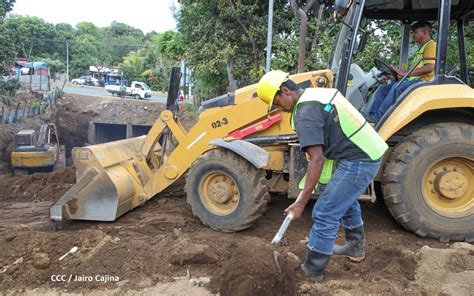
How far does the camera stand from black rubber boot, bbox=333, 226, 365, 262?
4.16 meters

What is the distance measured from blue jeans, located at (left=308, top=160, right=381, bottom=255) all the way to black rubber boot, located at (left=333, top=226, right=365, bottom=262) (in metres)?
0.58

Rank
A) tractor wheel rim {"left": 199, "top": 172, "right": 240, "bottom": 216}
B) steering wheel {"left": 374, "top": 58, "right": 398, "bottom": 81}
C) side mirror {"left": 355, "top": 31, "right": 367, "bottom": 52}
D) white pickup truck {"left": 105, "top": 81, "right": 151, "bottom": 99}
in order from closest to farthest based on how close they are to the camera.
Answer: side mirror {"left": 355, "top": 31, "right": 367, "bottom": 52} < tractor wheel rim {"left": 199, "top": 172, "right": 240, "bottom": 216} < steering wheel {"left": 374, "top": 58, "right": 398, "bottom": 81} < white pickup truck {"left": 105, "top": 81, "right": 151, "bottom": 99}

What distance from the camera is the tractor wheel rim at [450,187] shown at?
15.8 feet

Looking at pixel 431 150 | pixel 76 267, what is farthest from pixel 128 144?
pixel 431 150

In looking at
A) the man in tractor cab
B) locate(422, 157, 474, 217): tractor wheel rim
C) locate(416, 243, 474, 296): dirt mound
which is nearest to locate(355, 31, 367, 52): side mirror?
the man in tractor cab

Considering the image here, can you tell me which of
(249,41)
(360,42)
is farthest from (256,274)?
(249,41)

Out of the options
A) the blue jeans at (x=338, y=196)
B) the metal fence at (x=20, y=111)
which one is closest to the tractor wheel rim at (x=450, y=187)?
the blue jeans at (x=338, y=196)

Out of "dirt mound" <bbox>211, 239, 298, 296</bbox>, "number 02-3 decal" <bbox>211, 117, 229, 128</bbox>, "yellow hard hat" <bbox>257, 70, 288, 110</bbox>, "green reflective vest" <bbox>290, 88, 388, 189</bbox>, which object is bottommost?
"dirt mound" <bbox>211, 239, 298, 296</bbox>

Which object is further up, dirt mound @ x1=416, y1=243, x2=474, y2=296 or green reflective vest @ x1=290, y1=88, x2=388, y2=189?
green reflective vest @ x1=290, y1=88, x2=388, y2=189

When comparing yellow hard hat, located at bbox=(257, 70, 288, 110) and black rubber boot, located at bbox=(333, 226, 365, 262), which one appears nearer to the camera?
yellow hard hat, located at bbox=(257, 70, 288, 110)

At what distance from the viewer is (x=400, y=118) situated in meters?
4.79

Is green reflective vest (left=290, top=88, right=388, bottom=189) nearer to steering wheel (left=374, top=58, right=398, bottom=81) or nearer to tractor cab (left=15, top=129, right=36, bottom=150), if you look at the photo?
steering wheel (left=374, top=58, right=398, bottom=81)

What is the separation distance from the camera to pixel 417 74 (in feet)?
17.0

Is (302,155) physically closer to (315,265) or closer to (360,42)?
(360,42)
